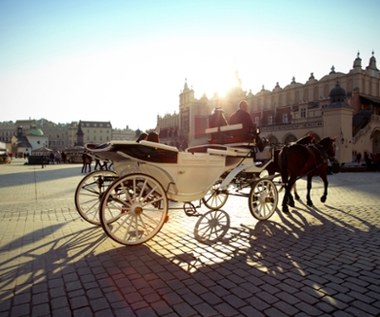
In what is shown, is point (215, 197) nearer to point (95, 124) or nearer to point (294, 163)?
point (294, 163)

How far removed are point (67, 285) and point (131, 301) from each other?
2.91 feet

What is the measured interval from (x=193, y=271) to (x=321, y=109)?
40.4m

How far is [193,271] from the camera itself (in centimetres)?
370

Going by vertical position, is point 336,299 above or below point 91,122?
below

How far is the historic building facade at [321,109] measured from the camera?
2961 centimetres

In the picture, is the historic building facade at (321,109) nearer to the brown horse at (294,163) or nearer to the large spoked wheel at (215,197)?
the brown horse at (294,163)

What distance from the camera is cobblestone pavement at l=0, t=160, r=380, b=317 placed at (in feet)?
9.38

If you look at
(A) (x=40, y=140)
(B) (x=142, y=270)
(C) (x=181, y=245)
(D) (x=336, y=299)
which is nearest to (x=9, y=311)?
(B) (x=142, y=270)

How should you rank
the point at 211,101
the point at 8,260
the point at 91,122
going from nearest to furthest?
the point at 8,260
the point at 211,101
the point at 91,122

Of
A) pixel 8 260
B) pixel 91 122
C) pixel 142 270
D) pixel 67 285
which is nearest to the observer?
pixel 67 285

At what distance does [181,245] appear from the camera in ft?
15.4

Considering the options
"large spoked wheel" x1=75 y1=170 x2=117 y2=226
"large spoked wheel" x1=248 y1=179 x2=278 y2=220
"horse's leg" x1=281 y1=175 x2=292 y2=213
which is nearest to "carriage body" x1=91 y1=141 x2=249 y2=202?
"large spoked wheel" x1=75 y1=170 x2=117 y2=226

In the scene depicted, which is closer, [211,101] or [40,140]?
[211,101]

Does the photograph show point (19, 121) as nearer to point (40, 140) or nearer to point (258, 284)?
point (40, 140)
